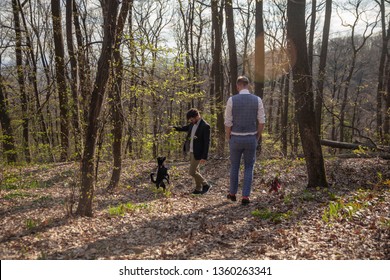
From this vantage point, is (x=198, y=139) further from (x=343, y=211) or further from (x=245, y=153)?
(x=343, y=211)

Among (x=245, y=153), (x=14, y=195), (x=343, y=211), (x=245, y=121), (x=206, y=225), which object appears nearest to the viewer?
(x=206, y=225)

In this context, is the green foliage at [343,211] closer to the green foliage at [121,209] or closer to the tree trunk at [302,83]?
the tree trunk at [302,83]

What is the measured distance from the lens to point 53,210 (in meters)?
7.20

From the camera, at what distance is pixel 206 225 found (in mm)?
5816

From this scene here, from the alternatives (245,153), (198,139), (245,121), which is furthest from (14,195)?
(245,121)

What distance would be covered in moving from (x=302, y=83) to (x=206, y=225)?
4095mm

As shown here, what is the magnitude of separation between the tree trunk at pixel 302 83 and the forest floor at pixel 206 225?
2.97 ft

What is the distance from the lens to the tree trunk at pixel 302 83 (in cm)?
747

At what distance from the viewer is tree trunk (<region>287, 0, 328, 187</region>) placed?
7473mm

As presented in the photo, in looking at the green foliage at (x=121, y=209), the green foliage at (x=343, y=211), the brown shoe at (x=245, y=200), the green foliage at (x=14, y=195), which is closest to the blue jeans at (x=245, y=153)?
the brown shoe at (x=245, y=200)

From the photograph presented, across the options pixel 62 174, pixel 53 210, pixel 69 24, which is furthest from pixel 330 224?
pixel 69 24
